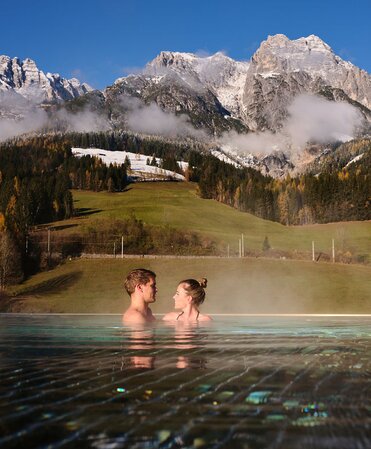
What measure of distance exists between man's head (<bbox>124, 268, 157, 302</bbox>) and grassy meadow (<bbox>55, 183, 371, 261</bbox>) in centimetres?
7033

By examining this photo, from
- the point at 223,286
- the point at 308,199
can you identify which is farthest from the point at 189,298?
the point at 308,199

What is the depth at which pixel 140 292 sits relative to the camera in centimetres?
1035

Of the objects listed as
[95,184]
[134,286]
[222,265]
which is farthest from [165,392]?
[95,184]

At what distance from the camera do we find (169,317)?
12.0 metres

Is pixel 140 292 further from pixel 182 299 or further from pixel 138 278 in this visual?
pixel 182 299

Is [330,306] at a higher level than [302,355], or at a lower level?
lower

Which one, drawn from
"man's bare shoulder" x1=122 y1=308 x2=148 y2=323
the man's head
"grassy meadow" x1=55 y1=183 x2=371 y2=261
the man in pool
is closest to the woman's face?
the man in pool

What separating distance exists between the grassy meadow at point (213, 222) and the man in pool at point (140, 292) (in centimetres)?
7003

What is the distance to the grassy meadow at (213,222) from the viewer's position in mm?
92875

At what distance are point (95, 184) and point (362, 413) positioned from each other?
544ft

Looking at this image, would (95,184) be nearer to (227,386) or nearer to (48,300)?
(48,300)

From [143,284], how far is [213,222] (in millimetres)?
110224

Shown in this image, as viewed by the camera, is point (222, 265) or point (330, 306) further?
point (222, 265)

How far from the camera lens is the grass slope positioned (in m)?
44.6
